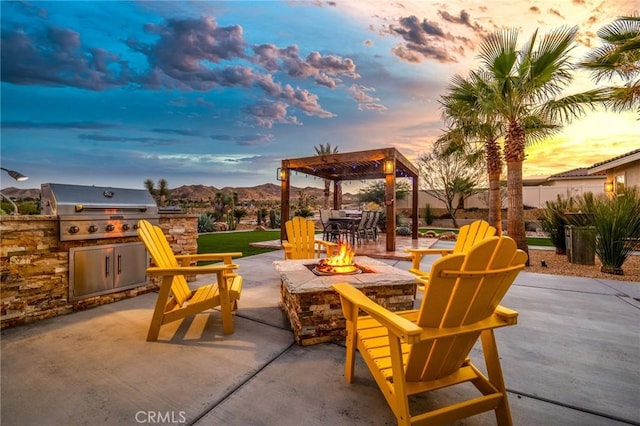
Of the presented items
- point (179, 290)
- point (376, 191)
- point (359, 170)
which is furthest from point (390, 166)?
point (376, 191)

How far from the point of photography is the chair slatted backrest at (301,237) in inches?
160

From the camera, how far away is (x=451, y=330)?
47.4 inches

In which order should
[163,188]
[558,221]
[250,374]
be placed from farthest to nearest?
1. [163,188]
2. [558,221]
3. [250,374]

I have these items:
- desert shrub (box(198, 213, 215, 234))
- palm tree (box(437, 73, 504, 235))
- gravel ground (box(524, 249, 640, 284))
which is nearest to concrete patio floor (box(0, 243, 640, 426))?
gravel ground (box(524, 249, 640, 284))

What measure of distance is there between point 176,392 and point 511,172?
7.14 m

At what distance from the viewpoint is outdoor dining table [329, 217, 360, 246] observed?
8.38 metres

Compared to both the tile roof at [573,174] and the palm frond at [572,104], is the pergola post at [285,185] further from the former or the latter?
the tile roof at [573,174]

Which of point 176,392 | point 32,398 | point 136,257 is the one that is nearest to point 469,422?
point 176,392

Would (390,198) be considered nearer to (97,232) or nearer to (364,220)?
(364,220)

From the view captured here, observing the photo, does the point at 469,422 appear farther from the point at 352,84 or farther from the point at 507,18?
the point at 352,84

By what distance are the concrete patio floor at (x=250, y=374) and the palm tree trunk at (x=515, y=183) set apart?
10.3 feet

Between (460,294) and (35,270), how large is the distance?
3.84m

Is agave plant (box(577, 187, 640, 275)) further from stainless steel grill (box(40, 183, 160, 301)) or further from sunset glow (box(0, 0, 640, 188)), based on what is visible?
stainless steel grill (box(40, 183, 160, 301))

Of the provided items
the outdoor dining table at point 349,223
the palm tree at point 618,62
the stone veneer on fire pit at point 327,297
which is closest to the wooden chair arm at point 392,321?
the stone veneer on fire pit at point 327,297
